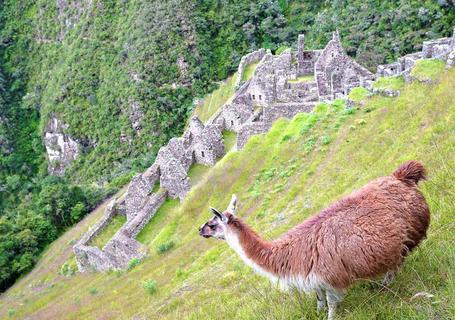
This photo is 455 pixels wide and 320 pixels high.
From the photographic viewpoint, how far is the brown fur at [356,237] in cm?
580

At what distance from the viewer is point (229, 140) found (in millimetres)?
30109

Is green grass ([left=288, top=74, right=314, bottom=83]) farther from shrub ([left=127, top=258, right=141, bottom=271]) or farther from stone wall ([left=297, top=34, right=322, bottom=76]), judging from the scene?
shrub ([left=127, top=258, right=141, bottom=271])

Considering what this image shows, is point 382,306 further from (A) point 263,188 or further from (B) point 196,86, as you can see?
(B) point 196,86

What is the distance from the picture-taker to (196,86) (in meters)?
80.0

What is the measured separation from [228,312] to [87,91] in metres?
87.8

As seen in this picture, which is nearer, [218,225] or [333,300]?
[333,300]

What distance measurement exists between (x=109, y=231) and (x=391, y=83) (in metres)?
19.2

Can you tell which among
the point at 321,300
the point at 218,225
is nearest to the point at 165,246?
the point at 218,225

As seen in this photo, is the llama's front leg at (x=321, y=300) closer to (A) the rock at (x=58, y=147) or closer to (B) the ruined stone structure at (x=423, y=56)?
(B) the ruined stone structure at (x=423, y=56)

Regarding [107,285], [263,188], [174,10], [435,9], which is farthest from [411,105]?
[174,10]

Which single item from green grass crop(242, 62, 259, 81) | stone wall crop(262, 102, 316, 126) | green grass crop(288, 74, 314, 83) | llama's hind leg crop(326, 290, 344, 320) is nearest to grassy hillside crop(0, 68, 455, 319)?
llama's hind leg crop(326, 290, 344, 320)

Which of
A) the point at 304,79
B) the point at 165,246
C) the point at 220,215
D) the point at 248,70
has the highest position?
the point at 220,215

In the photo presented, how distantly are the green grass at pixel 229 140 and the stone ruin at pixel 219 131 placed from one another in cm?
46

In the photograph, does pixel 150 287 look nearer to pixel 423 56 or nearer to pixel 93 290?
pixel 93 290
